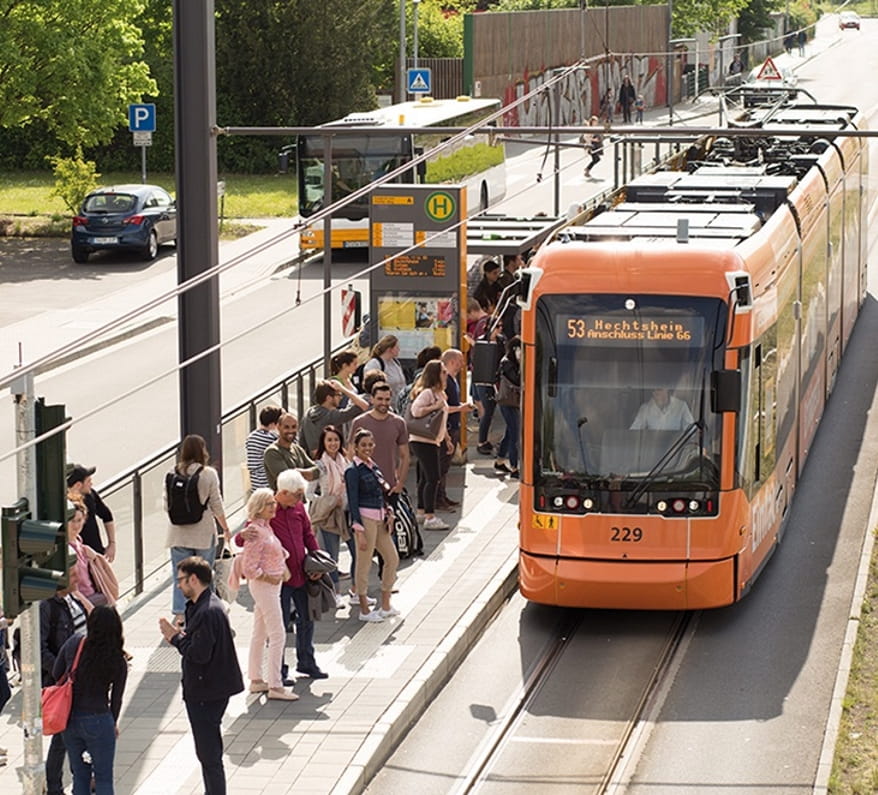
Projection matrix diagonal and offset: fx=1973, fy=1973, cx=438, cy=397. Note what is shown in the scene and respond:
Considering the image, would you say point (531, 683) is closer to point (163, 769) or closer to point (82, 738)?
point (163, 769)

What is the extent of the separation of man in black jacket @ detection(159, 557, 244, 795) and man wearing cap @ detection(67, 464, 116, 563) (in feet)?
7.59

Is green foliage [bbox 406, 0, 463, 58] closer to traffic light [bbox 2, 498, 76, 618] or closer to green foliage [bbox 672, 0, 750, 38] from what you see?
green foliage [bbox 672, 0, 750, 38]

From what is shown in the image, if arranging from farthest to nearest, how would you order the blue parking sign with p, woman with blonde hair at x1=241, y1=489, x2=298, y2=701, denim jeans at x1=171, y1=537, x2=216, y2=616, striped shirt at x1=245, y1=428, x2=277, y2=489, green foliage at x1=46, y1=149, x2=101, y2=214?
green foliage at x1=46, y1=149, x2=101, y2=214
the blue parking sign with p
striped shirt at x1=245, y1=428, x2=277, y2=489
denim jeans at x1=171, y1=537, x2=216, y2=616
woman with blonde hair at x1=241, y1=489, x2=298, y2=701

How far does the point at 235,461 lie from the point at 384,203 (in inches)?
154

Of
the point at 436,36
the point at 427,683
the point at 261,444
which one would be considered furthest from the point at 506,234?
the point at 436,36

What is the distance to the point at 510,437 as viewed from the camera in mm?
20109

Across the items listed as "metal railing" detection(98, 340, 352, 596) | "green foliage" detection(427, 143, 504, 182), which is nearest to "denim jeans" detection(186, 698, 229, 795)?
"metal railing" detection(98, 340, 352, 596)

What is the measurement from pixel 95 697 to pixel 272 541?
93.0 inches

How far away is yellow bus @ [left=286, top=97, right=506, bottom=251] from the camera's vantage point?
129ft

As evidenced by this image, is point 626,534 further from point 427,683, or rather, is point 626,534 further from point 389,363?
point 389,363

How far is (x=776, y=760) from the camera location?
40.5ft

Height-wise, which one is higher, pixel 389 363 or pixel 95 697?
Result: pixel 389 363

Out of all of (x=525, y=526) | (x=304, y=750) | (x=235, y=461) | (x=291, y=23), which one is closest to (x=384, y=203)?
(x=235, y=461)

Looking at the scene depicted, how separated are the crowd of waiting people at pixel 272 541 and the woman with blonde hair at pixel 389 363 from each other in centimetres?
1
